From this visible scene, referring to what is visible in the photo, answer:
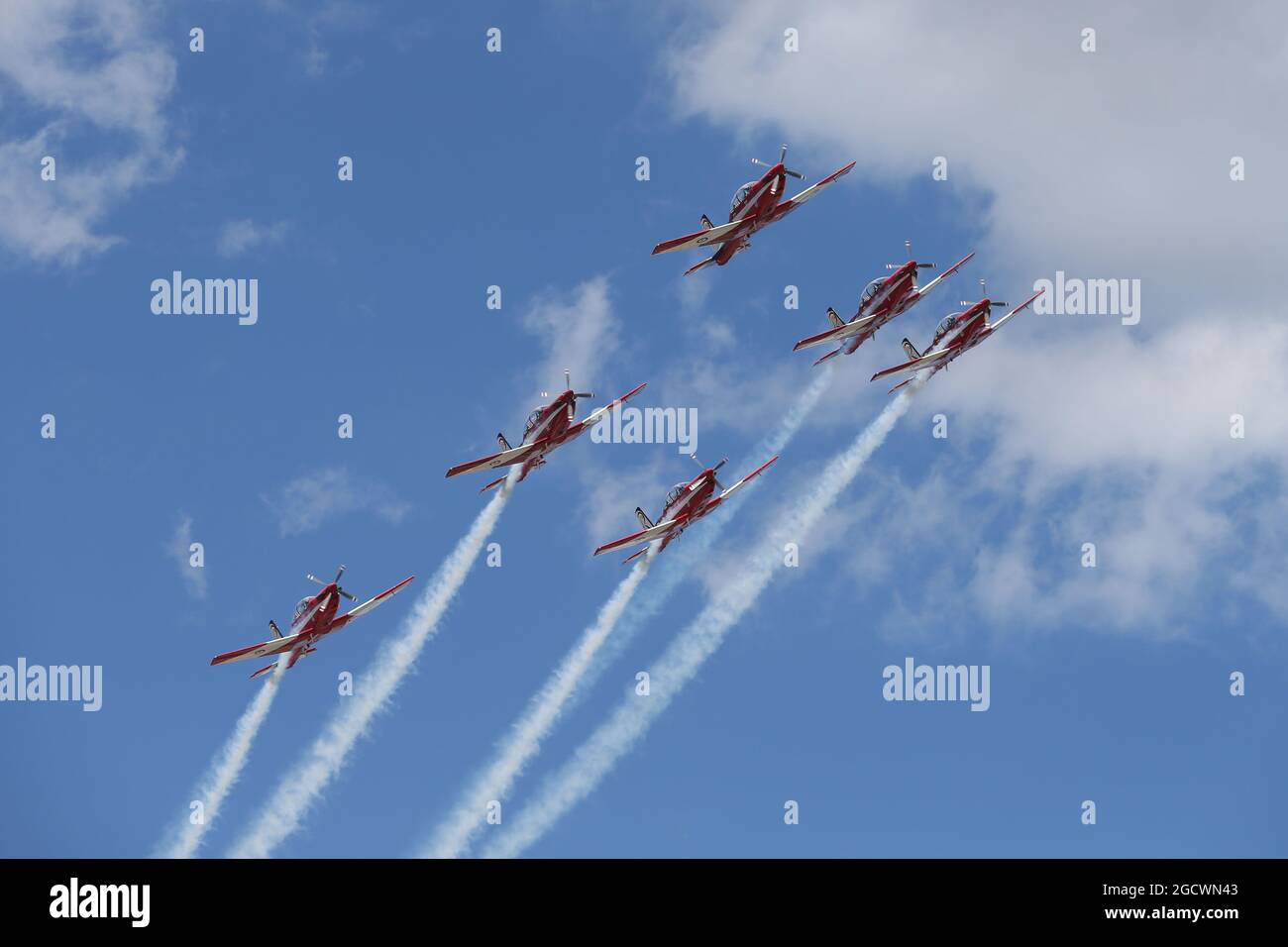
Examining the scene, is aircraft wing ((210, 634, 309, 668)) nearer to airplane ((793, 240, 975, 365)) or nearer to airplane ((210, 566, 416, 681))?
airplane ((210, 566, 416, 681))

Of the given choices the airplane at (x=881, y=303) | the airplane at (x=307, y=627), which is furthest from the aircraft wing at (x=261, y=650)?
the airplane at (x=881, y=303)

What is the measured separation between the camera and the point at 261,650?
466 feet

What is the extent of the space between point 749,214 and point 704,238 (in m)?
3.54

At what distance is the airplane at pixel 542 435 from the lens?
465 ft

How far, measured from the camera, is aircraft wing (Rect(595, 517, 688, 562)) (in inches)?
5546

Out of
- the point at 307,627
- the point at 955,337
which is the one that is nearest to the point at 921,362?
the point at 955,337

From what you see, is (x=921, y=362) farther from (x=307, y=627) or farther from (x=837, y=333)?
(x=307, y=627)

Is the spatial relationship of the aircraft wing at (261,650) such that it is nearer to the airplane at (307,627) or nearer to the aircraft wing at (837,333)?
the airplane at (307,627)

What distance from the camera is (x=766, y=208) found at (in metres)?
143
